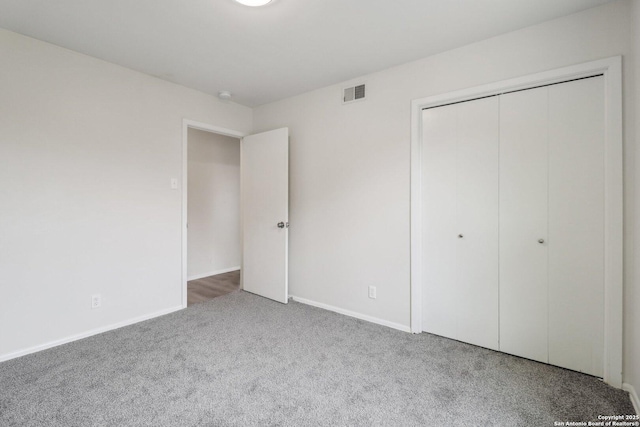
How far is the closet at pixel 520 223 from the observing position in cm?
199

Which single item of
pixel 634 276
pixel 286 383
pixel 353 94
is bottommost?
pixel 286 383

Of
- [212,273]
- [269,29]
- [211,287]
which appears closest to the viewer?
[269,29]

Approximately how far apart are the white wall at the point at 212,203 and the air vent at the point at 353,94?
8.66 ft

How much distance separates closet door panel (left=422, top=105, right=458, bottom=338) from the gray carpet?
0.23 m

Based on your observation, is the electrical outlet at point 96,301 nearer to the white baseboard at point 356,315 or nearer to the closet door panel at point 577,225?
the white baseboard at point 356,315

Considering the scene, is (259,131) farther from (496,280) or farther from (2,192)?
(496,280)

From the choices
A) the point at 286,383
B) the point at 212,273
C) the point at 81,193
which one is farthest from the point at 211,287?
the point at 286,383

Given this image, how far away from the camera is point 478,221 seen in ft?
7.86

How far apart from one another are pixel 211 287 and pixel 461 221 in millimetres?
3304

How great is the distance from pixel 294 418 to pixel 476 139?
2.34 meters

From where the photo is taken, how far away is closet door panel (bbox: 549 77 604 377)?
1.95m

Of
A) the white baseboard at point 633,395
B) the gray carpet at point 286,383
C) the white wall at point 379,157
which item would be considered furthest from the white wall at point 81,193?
the white baseboard at point 633,395

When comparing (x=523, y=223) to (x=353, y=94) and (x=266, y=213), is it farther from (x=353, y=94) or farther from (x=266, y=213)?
(x=266, y=213)

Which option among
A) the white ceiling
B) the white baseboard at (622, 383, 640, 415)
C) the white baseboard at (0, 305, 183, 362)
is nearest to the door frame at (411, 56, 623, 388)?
the white baseboard at (622, 383, 640, 415)
